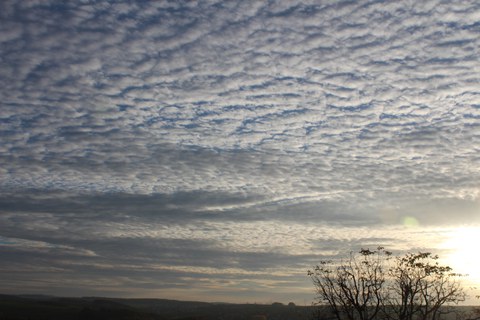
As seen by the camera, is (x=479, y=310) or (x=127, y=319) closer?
(x=479, y=310)

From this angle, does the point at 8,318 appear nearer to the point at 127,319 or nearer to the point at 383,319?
the point at 127,319

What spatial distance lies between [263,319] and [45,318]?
85.3m

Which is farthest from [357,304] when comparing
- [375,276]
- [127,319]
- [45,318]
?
[45,318]

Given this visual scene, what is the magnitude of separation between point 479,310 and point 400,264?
14.2 meters

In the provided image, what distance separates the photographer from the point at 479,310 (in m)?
54.5

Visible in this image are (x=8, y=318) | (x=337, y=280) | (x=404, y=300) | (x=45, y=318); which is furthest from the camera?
(x=45, y=318)

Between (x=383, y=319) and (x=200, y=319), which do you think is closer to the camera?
(x=383, y=319)

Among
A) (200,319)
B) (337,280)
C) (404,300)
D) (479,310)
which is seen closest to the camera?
(404,300)

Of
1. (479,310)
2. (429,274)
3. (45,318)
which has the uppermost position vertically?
(429,274)

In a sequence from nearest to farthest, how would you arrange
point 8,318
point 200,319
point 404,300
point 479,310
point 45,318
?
point 404,300, point 479,310, point 8,318, point 45,318, point 200,319

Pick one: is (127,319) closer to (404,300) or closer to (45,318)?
(45,318)

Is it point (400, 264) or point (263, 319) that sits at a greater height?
point (400, 264)

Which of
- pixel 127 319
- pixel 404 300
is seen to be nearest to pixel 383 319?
pixel 404 300

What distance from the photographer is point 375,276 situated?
4847 centimetres
